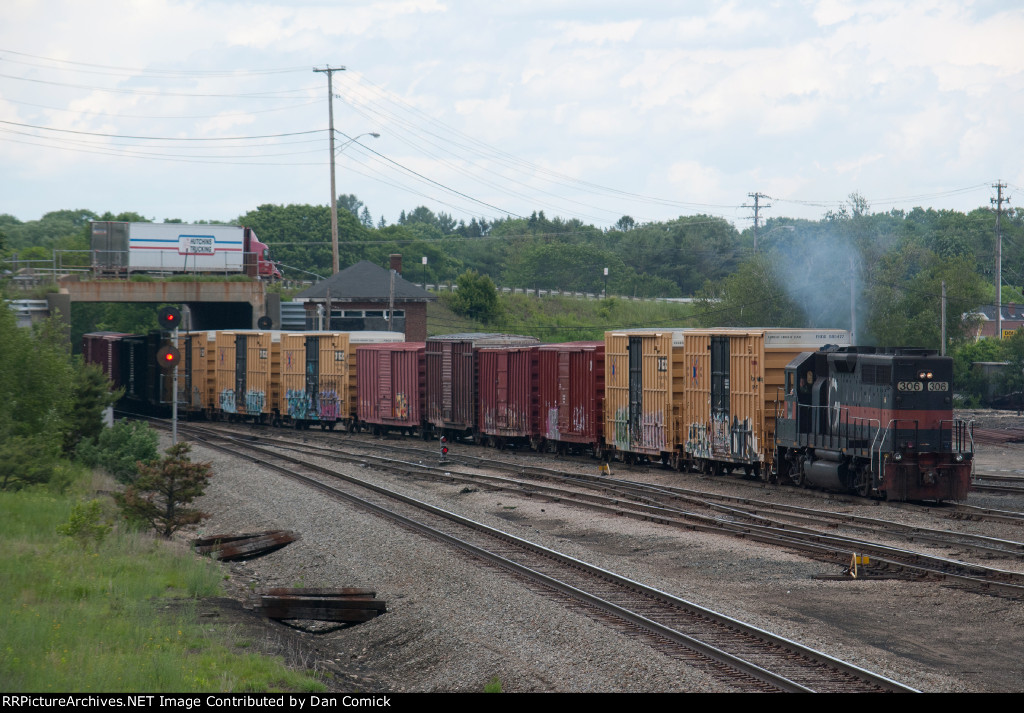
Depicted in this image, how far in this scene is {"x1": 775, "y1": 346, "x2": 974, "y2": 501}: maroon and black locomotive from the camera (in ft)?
66.4

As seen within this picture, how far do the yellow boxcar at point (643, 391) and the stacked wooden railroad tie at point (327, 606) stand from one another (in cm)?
1448

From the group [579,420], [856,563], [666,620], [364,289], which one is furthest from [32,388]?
[364,289]

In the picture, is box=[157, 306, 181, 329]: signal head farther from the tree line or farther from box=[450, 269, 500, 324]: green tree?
box=[450, 269, 500, 324]: green tree

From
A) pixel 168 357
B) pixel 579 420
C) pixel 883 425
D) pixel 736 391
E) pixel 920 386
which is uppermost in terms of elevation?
pixel 168 357

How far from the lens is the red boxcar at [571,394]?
30.0 meters

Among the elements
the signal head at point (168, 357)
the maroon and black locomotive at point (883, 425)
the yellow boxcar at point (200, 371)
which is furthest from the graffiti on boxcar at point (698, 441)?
the yellow boxcar at point (200, 371)

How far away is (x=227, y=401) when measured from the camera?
4728 centimetres

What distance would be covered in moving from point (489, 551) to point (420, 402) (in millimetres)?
21772

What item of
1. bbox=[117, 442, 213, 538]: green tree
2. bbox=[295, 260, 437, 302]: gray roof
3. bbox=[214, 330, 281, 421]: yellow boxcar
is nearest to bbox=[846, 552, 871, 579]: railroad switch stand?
bbox=[117, 442, 213, 538]: green tree

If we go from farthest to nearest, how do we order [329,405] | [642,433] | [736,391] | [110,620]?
[329,405]
[642,433]
[736,391]
[110,620]

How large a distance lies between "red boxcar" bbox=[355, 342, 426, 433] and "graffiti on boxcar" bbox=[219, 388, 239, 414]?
835cm

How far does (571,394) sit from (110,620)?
19.8 metres

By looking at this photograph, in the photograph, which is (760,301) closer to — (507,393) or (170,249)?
(507,393)
